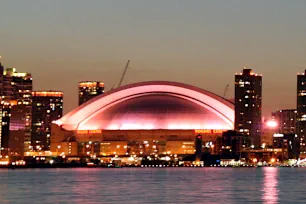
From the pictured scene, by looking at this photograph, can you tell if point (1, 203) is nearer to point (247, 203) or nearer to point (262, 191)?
point (247, 203)

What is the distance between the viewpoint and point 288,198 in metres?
92.1

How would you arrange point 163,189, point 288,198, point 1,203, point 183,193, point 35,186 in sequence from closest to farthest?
→ point 1,203 → point 288,198 → point 183,193 → point 163,189 → point 35,186

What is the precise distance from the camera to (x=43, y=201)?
88125 mm

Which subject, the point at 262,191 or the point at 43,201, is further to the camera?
the point at 262,191

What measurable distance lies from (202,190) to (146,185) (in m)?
13.6

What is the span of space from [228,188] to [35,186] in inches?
922

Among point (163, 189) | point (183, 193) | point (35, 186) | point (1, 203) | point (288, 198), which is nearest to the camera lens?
point (1, 203)

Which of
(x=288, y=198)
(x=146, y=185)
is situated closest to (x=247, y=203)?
(x=288, y=198)

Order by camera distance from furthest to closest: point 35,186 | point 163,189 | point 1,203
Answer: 1. point 35,186
2. point 163,189
3. point 1,203

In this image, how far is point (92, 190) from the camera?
104188 millimetres

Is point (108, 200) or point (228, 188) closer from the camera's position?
point (108, 200)

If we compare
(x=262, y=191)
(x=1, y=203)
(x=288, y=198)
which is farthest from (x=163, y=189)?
(x=1, y=203)

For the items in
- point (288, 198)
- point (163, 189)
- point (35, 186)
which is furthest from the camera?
point (35, 186)

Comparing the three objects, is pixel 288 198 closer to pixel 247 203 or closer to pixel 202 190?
pixel 247 203
